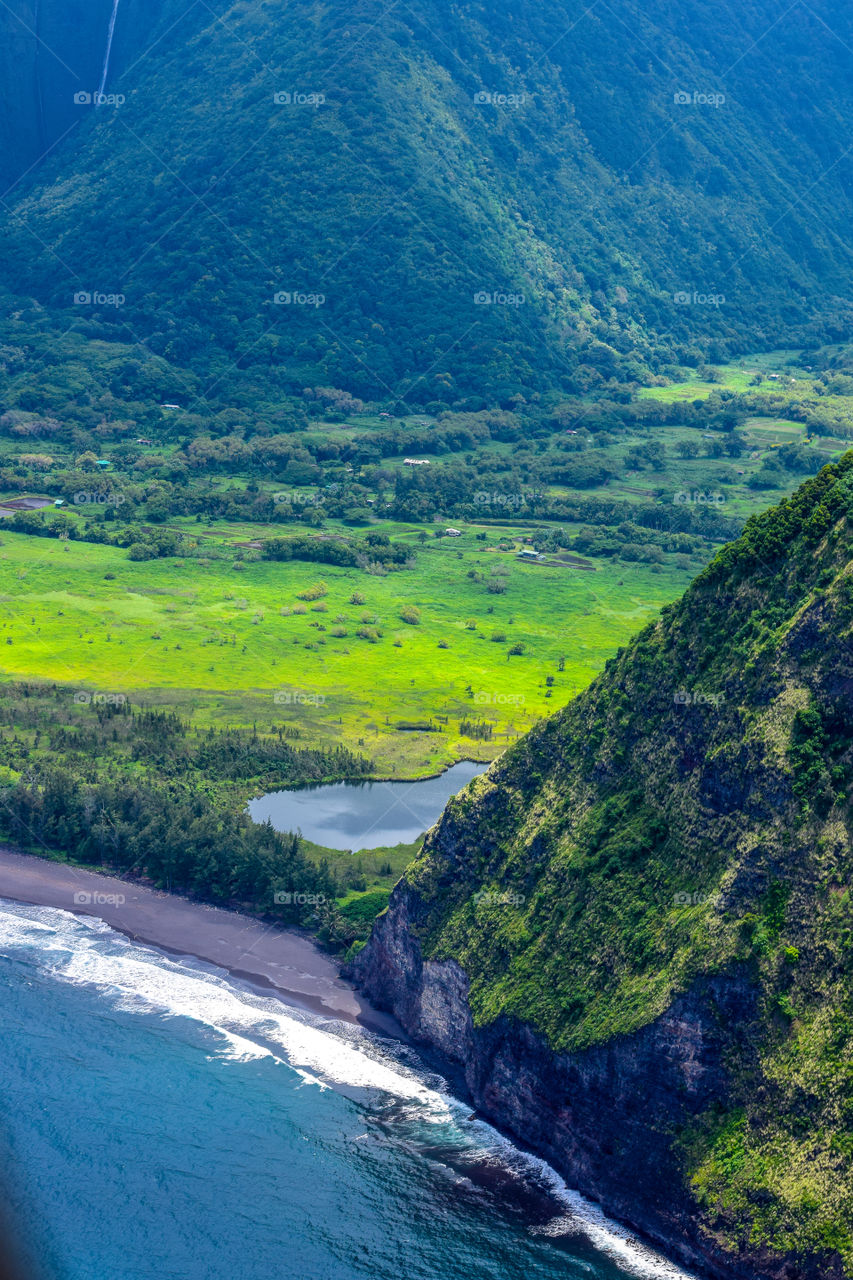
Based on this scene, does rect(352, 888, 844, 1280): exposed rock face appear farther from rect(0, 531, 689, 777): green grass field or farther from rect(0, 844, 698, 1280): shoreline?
rect(0, 531, 689, 777): green grass field

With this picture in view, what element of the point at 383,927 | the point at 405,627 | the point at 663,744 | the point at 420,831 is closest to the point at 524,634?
the point at 405,627

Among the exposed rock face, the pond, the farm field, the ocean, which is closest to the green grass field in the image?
the farm field

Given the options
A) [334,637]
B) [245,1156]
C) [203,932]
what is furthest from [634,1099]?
[334,637]

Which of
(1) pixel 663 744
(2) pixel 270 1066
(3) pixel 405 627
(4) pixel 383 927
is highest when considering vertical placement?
(3) pixel 405 627

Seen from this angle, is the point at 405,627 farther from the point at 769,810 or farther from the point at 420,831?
the point at 769,810

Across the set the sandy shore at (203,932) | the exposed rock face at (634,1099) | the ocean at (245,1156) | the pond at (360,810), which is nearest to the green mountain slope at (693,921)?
the exposed rock face at (634,1099)

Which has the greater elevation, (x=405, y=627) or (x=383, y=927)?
(x=405, y=627)
